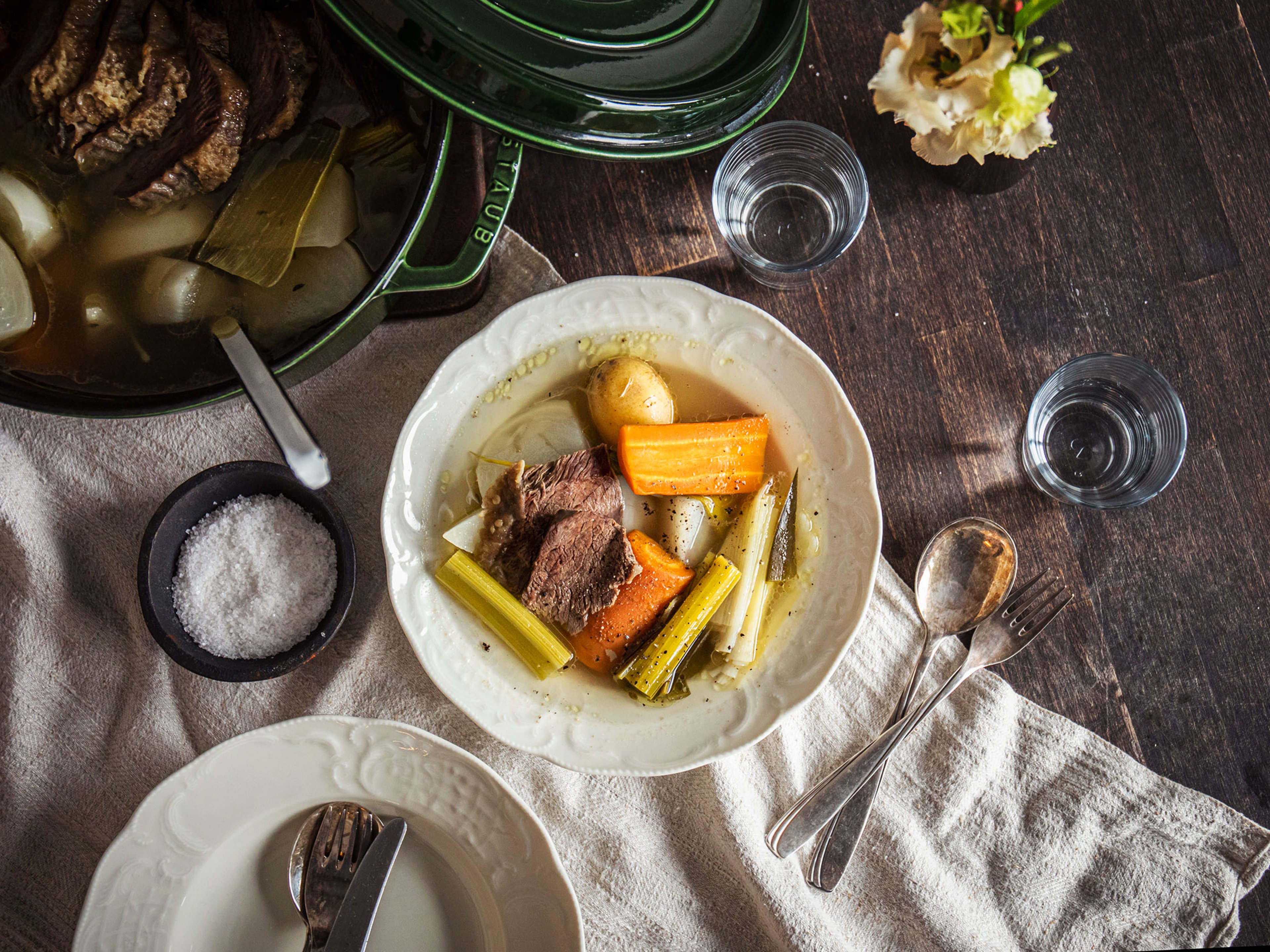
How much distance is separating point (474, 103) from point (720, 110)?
407 mm

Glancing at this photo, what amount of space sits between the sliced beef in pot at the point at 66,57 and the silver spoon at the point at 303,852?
54.9 inches

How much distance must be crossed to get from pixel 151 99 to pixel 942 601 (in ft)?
5.89

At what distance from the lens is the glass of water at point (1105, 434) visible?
1.85 m

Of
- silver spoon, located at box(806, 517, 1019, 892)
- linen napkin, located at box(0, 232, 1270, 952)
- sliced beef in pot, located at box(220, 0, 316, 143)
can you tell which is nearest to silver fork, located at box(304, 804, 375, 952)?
linen napkin, located at box(0, 232, 1270, 952)

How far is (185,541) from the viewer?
67.6 inches

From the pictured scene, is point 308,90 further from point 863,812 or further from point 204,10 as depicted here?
point 863,812

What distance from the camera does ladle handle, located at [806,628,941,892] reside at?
1.78 metres

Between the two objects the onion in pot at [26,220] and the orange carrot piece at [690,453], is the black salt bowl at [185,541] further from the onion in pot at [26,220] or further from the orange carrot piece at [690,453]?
the orange carrot piece at [690,453]

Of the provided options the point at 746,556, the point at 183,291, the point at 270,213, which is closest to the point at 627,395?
the point at 746,556

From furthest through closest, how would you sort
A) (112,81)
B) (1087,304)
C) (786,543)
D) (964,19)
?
1. (1087,304)
2. (786,543)
3. (112,81)
4. (964,19)

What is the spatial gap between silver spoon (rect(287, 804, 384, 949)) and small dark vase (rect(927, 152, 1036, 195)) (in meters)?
1.82

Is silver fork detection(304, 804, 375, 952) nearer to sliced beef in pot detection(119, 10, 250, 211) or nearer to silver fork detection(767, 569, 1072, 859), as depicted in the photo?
silver fork detection(767, 569, 1072, 859)

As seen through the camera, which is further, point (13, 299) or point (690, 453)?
point (690, 453)

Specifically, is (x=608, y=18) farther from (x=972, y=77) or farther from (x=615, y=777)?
(x=615, y=777)
